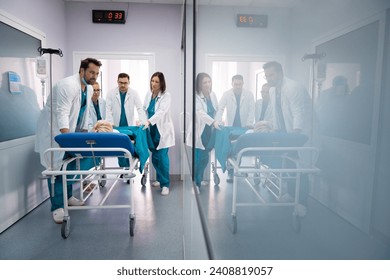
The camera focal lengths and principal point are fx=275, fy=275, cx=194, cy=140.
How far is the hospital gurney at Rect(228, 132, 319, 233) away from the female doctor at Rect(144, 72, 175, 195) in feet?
9.64

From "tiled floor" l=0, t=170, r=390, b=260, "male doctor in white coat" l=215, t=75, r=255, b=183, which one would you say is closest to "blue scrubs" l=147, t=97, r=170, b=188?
"tiled floor" l=0, t=170, r=390, b=260

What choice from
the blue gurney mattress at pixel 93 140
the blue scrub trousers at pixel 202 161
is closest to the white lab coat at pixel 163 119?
the blue gurney mattress at pixel 93 140

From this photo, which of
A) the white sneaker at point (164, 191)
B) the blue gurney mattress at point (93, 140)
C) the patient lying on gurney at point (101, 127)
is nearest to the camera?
the blue gurney mattress at point (93, 140)

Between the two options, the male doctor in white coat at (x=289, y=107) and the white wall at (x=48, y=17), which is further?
the white wall at (x=48, y=17)

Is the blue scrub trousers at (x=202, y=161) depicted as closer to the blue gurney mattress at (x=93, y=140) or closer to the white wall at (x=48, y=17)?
the blue gurney mattress at (x=93, y=140)

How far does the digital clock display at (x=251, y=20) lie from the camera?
0.26 m

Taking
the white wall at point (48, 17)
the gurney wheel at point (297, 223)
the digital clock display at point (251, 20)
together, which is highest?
the white wall at point (48, 17)

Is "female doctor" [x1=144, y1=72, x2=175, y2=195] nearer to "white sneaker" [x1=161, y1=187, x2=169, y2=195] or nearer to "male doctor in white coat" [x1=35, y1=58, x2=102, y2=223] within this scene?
"white sneaker" [x1=161, y1=187, x2=169, y2=195]

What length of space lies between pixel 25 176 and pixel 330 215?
119 inches

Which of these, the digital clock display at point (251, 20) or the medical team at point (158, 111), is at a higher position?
the digital clock display at point (251, 20)

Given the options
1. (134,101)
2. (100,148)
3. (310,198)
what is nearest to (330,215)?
(310,198)

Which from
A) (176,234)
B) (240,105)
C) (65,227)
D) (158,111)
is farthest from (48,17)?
(240,105)

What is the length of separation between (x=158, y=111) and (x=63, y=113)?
1126 mm

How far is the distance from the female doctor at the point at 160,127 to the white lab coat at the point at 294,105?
9.93ft
